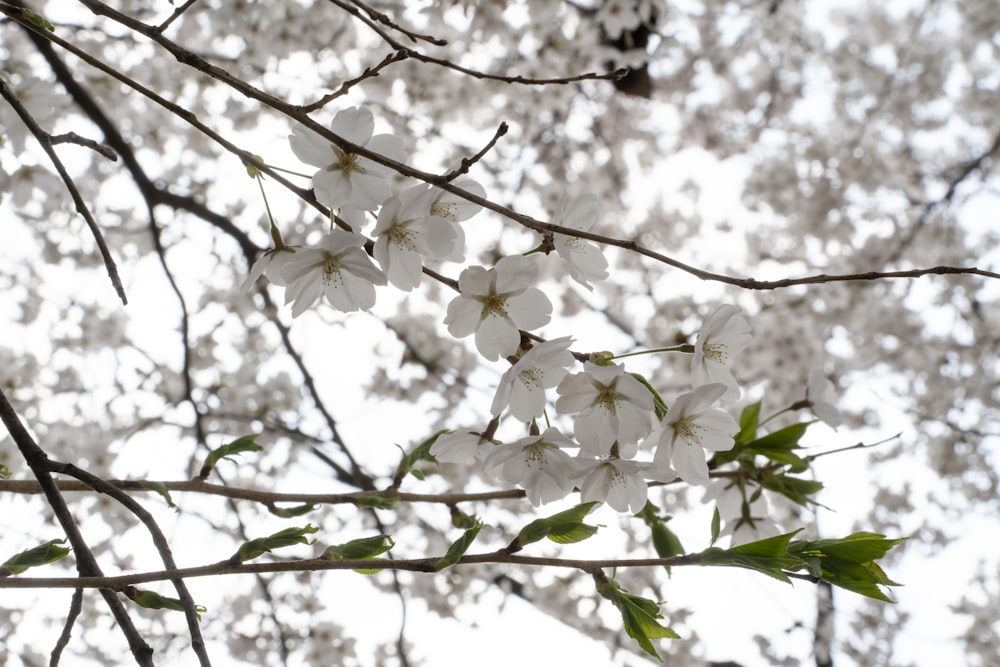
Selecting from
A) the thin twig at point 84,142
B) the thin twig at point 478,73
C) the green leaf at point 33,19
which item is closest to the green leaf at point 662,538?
the thin twig at point 478,73

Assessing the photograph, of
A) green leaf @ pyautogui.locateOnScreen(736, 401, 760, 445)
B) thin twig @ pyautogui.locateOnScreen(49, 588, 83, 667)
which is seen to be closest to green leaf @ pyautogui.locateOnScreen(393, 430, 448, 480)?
thin twig @ pyautogui.locateOnScreen(49, 588, 83, 667)

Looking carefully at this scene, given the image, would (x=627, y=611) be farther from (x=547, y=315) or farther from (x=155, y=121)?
(x=155, y=121)

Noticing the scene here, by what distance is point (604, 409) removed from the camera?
0.85 m

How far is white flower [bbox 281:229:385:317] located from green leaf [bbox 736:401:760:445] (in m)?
0.61

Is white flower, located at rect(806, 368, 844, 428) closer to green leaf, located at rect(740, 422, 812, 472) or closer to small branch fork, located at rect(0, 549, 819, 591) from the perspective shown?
green leaf, located at rect(740, 422, 812, 472)

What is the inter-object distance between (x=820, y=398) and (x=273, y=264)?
1029 mm

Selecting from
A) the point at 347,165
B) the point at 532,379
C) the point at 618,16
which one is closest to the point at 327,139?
the point at 347,165

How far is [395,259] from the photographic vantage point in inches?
33.1

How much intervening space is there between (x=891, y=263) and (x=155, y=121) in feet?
15.0

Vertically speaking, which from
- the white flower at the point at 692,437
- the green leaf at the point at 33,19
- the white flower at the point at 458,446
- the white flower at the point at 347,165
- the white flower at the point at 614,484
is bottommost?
the white flower at the point at 614,484

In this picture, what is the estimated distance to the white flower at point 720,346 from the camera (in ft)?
3.11

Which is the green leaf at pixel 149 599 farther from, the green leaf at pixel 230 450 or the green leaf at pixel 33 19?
the green leaf at pixel 33 19

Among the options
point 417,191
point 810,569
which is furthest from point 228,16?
point 810,569

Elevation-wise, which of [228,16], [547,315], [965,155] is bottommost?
[547,315]
